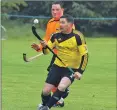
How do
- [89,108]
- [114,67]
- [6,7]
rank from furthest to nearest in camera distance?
[6,7] < [114,67] < [89,108]

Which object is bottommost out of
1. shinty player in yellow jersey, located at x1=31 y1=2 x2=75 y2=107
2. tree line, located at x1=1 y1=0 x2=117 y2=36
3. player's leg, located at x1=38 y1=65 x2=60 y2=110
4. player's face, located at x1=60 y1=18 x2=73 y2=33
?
tree line, located at x1=1 y1=0 x2=117 y2=36

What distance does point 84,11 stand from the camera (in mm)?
51938

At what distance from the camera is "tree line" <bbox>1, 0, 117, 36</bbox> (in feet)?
168

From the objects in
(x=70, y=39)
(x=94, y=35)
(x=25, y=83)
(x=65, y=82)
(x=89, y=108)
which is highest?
(x=70, y=39)

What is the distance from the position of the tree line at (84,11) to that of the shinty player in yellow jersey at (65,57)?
134 feet

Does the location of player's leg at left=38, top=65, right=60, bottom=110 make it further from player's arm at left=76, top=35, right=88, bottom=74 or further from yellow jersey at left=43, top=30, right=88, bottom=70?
player's arm at left=76, top=35, right=88, bottom=74

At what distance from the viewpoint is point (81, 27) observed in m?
50.9

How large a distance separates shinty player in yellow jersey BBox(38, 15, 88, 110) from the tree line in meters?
41.0

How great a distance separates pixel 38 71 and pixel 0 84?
4160 millimetres

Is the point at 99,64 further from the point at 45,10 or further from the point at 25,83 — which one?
the point at 45,10

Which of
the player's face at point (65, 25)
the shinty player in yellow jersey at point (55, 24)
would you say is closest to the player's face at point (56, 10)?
the shinty player in yellow jersey at point (55, 24)

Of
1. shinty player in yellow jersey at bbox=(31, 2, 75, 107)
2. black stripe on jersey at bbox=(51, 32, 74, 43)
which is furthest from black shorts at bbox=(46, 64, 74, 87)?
shinty player in yellow jersey at bbox=(31, 2, 75, 107)

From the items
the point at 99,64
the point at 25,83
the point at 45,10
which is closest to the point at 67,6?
the point at 45,10

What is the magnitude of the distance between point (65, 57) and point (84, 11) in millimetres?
42984
